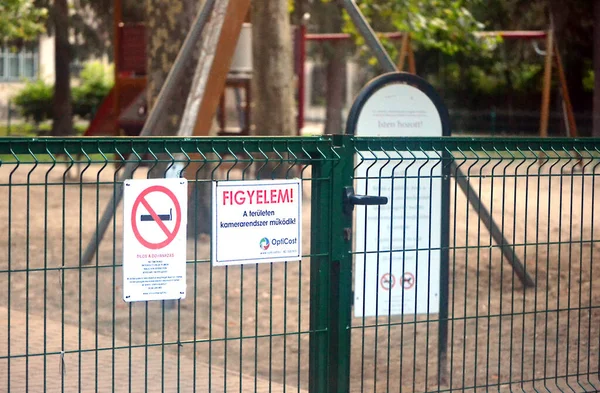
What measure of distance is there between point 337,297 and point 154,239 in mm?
950

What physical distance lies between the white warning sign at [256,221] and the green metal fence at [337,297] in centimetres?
12

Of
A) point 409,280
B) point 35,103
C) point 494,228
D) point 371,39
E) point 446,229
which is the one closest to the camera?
point 446,229

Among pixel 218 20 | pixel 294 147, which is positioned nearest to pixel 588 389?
pixel 294 147

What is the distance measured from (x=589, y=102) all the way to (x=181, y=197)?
28858 millimetres

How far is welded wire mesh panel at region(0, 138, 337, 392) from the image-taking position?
3.67 metres

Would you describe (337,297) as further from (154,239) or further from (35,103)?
(35,103)

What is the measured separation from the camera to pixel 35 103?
121 ft

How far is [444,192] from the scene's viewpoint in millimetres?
6012

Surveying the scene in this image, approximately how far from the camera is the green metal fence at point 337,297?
13.0 ft

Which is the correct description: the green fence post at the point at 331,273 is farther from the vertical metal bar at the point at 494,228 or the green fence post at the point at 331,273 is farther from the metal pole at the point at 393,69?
the metal pole at the point at 393,69

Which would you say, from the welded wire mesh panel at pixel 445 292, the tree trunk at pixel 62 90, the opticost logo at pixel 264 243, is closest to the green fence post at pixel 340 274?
the welded wire mesh panel at pixel 445 292

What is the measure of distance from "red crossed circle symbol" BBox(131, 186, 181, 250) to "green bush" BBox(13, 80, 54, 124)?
34128 millimetres

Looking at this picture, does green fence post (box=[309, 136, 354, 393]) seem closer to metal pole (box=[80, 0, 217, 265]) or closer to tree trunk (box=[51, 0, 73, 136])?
metal pole (box=[80, 0, 217, 265])

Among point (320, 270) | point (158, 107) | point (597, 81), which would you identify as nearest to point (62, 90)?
point (597, 81)
